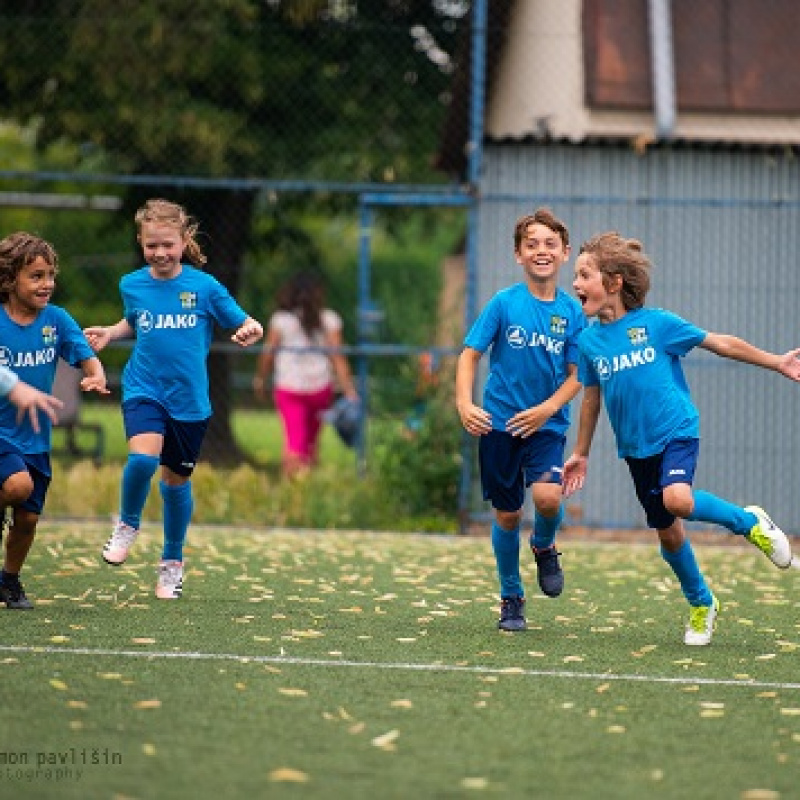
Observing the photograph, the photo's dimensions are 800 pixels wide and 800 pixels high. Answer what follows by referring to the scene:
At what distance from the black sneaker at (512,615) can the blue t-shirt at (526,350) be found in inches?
30.4

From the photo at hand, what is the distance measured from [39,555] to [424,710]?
5.22 meters

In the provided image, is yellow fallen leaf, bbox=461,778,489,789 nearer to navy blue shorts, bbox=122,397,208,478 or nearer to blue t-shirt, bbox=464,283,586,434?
blue t-shirt, bbox=464,283,586,434

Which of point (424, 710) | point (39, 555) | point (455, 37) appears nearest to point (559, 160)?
point (455, 37)

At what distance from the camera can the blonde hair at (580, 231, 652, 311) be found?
26.5 feet

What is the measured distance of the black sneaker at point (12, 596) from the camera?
338 inches

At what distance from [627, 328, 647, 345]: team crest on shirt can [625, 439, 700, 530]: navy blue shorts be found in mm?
445

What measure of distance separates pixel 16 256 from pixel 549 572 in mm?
2711

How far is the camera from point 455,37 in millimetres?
17766

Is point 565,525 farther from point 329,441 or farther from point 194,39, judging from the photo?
point 329,441

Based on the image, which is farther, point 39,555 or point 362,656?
point 39,555

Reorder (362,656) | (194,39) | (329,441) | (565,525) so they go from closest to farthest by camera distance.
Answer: (362,656)
(565,525)
(194,39)
(329,441)

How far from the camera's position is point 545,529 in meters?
8.54

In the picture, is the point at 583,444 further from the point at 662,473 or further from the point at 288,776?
the point at 288,776

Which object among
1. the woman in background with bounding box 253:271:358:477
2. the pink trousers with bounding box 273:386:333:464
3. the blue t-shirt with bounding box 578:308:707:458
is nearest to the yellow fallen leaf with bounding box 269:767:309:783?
the blue t-shirt with bounding box 578:308:707:458
